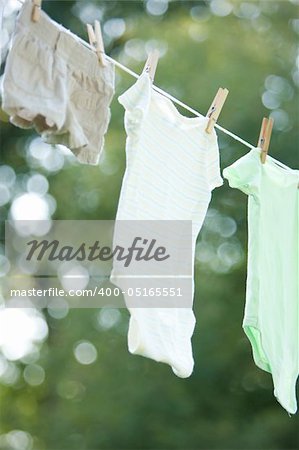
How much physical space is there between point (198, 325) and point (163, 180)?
3.41 metres

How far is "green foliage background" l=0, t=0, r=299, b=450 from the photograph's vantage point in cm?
549

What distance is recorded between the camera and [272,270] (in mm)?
2381

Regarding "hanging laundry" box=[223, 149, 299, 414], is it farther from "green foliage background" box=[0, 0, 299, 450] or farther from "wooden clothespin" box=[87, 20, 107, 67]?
"green foliage background" box=[0, 0, 299, 450]

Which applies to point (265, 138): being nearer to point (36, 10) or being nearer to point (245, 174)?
point (245, 174)

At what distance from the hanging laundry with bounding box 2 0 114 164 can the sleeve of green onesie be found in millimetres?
401

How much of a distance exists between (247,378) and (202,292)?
583mm

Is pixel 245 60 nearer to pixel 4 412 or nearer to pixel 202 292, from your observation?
pixel 202 292

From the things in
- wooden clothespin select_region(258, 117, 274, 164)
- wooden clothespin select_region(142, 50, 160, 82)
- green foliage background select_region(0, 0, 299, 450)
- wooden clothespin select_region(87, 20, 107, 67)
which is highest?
green foliage background select_region(0, 0, 299, 450)

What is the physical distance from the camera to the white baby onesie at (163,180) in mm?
1976

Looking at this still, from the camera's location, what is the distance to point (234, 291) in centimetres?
558

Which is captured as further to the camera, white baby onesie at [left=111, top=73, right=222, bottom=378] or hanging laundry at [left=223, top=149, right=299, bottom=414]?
hanging laundry at [left=223, top=149, right=299, bottom=414]

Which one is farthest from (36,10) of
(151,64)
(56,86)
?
(151,64)

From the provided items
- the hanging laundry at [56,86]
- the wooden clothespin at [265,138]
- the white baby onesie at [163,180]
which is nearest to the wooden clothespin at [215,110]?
the white baby onesie at [163,180]

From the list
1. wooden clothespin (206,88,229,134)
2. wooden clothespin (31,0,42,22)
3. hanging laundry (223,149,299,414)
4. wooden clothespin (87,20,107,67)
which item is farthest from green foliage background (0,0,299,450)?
wooden clothespin (31,0,42,22)
